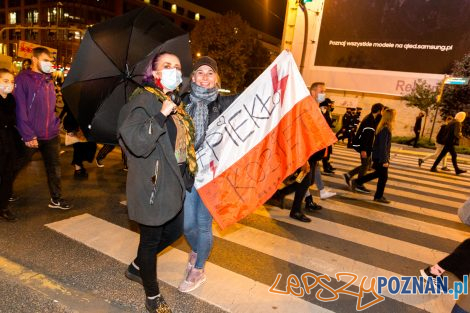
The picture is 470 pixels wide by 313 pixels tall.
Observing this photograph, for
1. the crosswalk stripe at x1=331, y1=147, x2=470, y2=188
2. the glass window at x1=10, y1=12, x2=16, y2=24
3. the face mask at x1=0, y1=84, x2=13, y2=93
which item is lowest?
the crosswalk stripe at x1=331, y1=147, x2=470, y2=188

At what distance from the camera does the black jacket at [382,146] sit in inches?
254

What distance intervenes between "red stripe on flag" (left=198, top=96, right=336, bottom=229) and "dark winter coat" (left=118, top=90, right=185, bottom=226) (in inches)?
23.9

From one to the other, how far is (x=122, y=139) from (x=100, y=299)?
1.44 meters

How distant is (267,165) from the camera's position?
10.5ft

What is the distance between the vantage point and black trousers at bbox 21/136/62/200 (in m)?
4.52

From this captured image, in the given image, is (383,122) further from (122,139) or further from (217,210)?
(122,139)

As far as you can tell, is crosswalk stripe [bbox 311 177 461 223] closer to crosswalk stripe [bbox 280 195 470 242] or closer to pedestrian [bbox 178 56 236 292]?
crosswalk stripe [bbox 280 195 470 242]

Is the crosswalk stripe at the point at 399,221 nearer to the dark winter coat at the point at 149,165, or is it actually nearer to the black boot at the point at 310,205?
the black boot at the point at 310,205

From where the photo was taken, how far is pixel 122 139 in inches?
92.9

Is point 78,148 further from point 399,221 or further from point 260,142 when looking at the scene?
point 399,221

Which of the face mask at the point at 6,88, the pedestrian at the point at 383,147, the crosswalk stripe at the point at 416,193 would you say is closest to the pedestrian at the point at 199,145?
the face mask at the point at 6,88

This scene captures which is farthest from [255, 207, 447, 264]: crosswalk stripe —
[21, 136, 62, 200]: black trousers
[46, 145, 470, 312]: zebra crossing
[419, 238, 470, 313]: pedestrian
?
[21, 136, 62, 200]: black trousers

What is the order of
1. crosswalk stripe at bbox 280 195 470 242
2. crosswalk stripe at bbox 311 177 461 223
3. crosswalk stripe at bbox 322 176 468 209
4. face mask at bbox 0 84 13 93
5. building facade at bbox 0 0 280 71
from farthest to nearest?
building facade at bbox 0 0 280 71, crosswalk stripe at bbox 322 176 468 209, crosswalk stripe at bbox 311 177 461 223, crosswalk stripe at bbox 280 195 470 242, face mask at bbox 0 84 13 93

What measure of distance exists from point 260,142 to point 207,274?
55.6 inches
